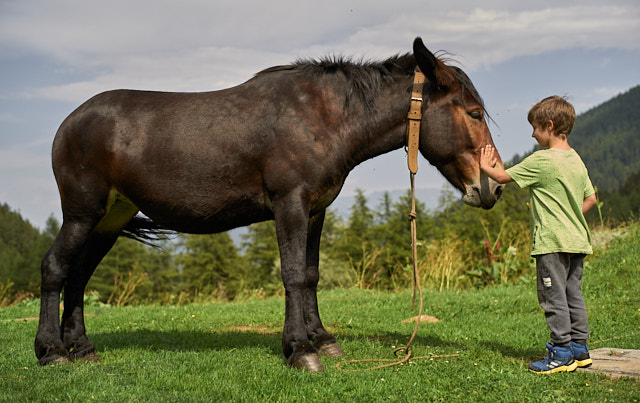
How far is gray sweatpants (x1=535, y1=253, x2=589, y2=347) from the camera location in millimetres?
4379

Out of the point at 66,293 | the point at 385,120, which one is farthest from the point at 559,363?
the point at 66,293

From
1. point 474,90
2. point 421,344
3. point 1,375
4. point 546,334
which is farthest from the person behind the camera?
point 546,334

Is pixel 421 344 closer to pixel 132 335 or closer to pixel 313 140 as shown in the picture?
pixel 313 140

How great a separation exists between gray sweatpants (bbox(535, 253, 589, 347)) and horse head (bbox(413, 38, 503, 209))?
731 millimetres

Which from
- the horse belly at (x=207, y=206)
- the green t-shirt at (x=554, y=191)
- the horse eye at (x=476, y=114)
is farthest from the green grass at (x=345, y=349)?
the horse eye at (x=476, y=114)

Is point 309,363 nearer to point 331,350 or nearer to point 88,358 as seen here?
point 331,350

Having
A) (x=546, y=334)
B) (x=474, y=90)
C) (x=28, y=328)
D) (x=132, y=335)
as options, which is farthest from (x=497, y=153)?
(x=28, y=328)

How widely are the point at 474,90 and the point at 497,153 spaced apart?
2.00 ft

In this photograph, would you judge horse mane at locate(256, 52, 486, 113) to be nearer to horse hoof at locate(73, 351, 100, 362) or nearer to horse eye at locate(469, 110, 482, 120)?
horse eye at locate(469, 110, 482, 120)

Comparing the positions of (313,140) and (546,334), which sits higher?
(313,140)

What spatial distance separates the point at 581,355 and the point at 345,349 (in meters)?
2.13

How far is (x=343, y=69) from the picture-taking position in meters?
5.22

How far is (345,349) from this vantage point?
18.0 ft

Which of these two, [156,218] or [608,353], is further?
[156,218]
